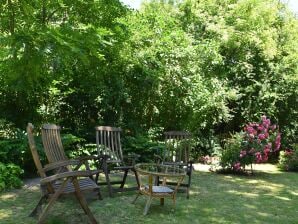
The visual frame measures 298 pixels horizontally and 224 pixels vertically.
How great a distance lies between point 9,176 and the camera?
613cm

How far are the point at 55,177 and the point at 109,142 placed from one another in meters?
2.69

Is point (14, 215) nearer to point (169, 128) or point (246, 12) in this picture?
point (169, 128)

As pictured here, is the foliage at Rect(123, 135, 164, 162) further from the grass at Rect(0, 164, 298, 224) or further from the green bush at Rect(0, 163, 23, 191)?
the green bush at Rect(0, 163, 23, 191)

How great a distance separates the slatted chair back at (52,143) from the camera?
474 cm

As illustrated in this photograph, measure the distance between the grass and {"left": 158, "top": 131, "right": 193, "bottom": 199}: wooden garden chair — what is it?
54 cm

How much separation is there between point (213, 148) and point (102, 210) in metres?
6.38

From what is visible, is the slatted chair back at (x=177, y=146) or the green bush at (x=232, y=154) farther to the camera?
the green bush at (x=232, y=154)

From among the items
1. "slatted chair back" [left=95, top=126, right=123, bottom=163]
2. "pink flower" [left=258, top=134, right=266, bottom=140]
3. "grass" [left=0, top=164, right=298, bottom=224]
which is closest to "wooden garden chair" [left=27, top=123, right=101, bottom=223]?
"grass" [left=0, top=164, right=298, bottom=224]

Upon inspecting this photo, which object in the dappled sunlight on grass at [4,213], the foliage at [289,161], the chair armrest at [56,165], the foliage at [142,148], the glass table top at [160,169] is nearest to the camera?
the chair armrest at [56,165]

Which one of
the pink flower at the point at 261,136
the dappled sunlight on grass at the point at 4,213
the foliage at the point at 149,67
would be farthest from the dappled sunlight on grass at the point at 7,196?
the pink flower at the point at 261,136

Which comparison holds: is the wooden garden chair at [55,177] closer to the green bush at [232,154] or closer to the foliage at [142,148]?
the foliage at [142,148]

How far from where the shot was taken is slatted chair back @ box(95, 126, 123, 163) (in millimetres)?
6395

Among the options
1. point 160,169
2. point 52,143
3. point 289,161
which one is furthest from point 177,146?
point 289,161

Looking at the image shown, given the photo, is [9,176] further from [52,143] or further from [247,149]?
[247,149]
